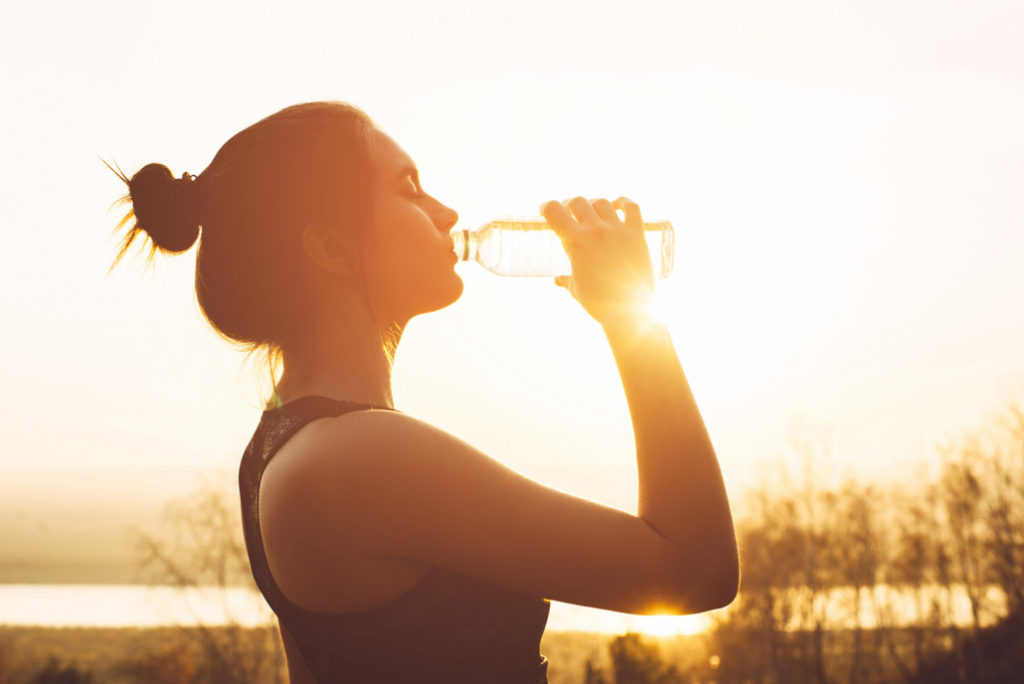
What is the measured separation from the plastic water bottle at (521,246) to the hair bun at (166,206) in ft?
4.13

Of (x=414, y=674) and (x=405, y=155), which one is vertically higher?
(x=405, y=155)

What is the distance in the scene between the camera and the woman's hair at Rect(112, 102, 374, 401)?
5.95ft

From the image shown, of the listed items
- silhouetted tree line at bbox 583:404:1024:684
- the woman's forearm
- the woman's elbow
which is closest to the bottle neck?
the woman's forearm

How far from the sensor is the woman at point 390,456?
1.39 meters

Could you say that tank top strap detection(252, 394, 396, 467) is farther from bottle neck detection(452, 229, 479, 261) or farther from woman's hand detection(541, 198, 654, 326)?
bottle neck detection(452, 229, 479, 261)

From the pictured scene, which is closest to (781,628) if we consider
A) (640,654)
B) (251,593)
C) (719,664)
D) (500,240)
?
(719,664)

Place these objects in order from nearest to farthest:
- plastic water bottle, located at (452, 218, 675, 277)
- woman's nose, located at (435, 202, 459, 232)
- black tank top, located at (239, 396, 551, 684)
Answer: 1. black tank top, located at (239, 396, 551, 684)
2. woman's nose, located at (435, 202, 459, 232)
3. plastic water bottle, located at (452, 218, 675, 277)

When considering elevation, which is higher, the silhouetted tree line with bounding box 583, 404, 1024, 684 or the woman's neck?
the woman's neck

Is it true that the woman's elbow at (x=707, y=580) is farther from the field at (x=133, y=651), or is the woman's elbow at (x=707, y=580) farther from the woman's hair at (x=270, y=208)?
the field at (x=133, y=651)

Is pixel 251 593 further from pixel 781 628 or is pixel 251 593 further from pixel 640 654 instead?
pixel 781 628

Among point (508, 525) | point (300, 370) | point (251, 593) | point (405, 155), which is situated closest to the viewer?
Answer: point (508, 525)

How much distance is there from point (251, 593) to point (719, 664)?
33.5 meters

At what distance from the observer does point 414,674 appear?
1518mm

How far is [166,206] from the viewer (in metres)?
1.95
